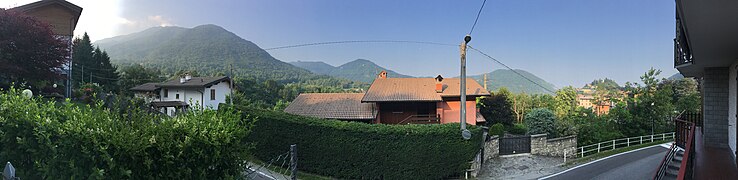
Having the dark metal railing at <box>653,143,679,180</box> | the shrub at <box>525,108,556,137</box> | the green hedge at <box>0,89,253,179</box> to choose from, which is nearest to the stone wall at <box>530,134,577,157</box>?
the shrub at <box>525,108,556,137</box>

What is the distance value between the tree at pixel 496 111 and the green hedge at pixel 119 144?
90.7 feet

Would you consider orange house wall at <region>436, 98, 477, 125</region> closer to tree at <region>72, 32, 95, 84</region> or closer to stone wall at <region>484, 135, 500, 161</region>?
stone wall at <region>484, 135, 500, 161</region>

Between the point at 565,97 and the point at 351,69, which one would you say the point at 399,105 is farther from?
the point at 351,69

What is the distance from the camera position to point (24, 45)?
13.0 metres

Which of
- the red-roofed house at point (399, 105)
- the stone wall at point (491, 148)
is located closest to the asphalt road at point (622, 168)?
the stone wall at point (491, 148)

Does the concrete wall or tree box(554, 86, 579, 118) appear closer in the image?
the concrete wall

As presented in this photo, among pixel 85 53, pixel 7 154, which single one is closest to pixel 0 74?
pixel 7 154

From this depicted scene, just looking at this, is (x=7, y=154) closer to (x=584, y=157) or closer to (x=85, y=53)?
(x=584, y=157)

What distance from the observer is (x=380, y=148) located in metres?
10.5

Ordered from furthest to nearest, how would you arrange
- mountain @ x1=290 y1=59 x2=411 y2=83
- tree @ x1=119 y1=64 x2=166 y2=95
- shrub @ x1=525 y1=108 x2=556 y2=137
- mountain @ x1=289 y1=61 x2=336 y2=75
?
mountain @ x1=289 y1=61 x2=336 y2=75 < mountain @ x1=290 y1=59 x2=411 y2=83 < tree @ x1=119 y1=64 x2=166 y2=95 < shrub @ x1=525 y1=108 x2=556 y2=137

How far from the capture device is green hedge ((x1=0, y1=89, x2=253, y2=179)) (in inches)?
133

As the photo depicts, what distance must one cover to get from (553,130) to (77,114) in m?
21.4

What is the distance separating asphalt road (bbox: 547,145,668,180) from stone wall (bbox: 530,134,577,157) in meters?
1.81

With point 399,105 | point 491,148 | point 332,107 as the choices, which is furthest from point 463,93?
point 332,107
